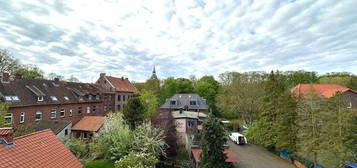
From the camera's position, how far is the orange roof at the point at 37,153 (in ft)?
28.3

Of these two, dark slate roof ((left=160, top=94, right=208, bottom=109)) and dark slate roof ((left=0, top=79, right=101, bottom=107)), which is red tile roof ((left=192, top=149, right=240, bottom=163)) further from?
dark slate roof ((left=160, top=94, right=208, bottom=109))

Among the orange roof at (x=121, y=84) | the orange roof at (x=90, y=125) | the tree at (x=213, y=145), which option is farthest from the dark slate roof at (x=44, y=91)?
the tree at (x=213, y=145)

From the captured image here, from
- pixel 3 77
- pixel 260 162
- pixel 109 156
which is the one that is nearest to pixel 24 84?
pixel 3 77

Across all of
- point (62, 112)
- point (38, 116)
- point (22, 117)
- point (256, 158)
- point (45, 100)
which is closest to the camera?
point (256, 158)

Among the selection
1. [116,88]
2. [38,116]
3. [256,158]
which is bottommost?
[256,158]

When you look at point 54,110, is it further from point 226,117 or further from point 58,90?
point 226,117

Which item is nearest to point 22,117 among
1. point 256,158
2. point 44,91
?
point 44,91

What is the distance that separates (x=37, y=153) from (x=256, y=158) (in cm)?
2241

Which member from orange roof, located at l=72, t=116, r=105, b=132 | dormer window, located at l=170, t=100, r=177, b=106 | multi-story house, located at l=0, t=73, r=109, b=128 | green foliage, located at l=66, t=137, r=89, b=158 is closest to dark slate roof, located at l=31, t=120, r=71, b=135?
multi-story house, located at l=0, t=73, r=109, b=128

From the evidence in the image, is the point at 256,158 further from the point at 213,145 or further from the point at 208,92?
the point at 208,92

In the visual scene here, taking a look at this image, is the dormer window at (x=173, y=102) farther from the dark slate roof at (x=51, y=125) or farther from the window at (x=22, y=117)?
the window at (x=22, y=117)

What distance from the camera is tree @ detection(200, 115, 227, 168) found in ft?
57.0

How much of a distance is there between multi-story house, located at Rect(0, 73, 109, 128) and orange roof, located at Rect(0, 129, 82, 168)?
1394cm

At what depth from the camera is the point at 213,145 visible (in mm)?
17453
